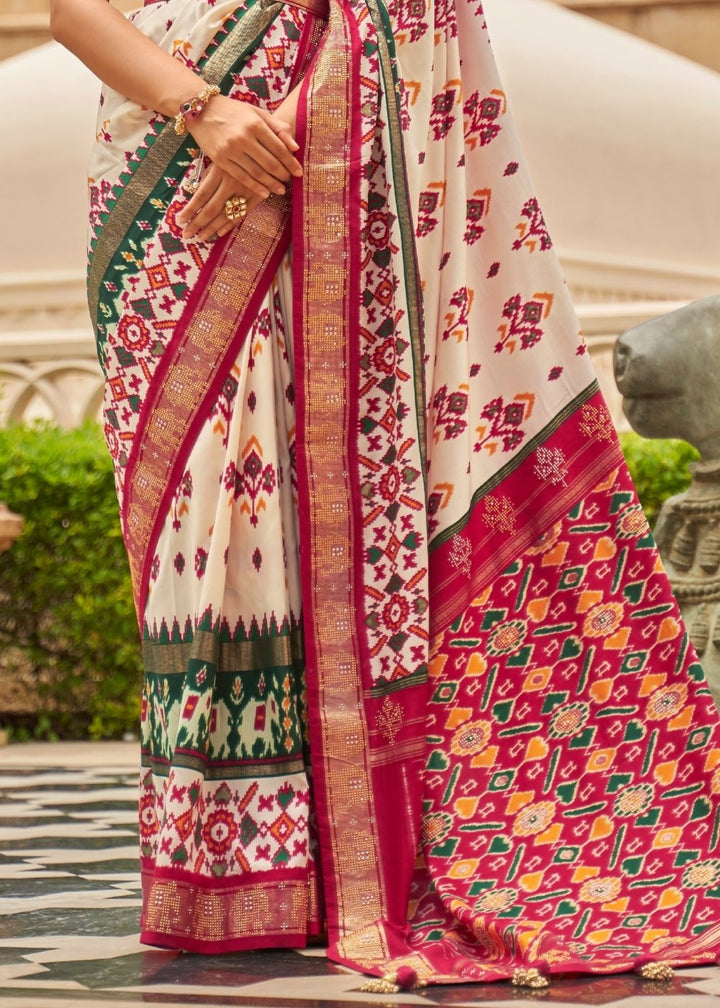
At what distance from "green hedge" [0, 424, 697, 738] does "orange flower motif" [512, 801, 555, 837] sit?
316cm

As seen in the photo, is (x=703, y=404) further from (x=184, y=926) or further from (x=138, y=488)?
(x=184, y=926)

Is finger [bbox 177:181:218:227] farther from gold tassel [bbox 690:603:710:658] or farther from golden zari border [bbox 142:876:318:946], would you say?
gold tassel [bbox 690:603:710:658]

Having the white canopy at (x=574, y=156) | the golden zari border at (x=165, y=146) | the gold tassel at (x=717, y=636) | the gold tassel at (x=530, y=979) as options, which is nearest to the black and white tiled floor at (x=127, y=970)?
the gold tassel at (x=530, y=979)

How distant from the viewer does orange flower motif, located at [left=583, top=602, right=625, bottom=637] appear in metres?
2.07

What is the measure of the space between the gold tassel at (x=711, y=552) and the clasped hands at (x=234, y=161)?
3.83ft

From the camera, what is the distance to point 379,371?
6.76 feet

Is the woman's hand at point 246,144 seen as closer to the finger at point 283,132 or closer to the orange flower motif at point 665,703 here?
the finger at point 283,132

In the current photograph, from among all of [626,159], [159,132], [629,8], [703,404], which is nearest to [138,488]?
[159,132]

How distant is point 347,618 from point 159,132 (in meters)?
0.68

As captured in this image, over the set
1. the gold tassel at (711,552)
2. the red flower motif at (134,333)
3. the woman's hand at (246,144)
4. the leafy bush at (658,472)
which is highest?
the leafy bush at (658,472)

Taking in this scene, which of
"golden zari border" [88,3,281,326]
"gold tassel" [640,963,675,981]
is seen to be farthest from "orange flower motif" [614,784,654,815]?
"golden zari border" [88,3,281,326]

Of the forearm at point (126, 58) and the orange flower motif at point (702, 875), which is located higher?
the forearm at point (126, 58)

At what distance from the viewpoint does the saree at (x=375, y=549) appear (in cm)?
194

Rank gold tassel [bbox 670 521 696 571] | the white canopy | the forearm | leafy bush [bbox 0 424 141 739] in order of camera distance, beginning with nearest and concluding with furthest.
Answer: the forearm, gold tassel [bbox 670 521 696 571], leafy bush [bbox 0 424 141 739], the white canopy
